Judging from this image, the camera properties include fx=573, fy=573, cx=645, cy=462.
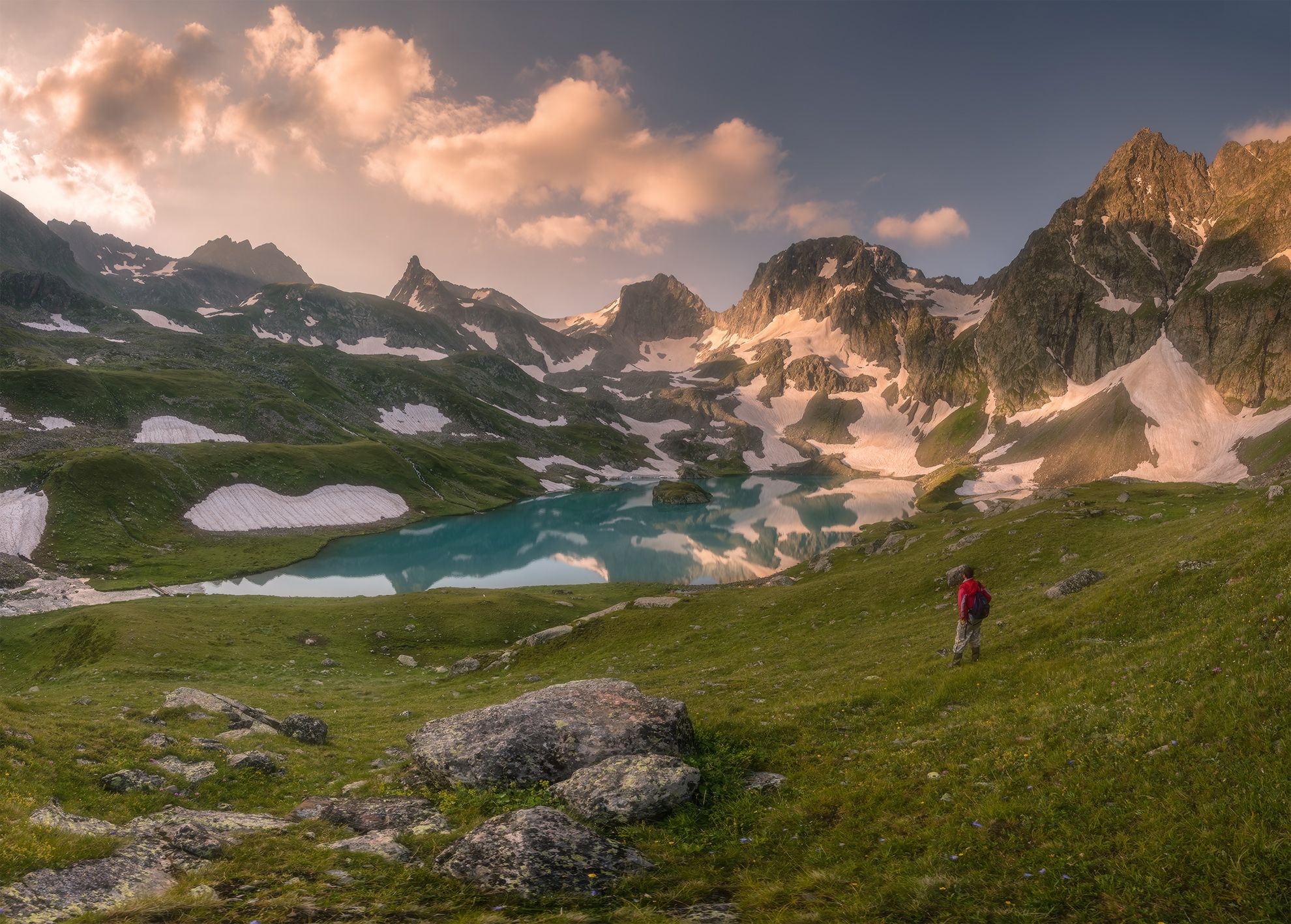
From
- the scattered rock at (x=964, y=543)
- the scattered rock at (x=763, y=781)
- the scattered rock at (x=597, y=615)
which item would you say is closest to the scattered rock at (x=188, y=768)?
the scattered rock at (x=763, y=781)

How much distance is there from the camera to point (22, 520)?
285 feet

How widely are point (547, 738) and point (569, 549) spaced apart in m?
105

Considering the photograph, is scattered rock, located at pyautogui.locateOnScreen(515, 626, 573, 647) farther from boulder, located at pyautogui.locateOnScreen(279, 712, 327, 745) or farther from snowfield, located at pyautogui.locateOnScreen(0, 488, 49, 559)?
snowfield, located at pyautogui.locateOnScreen(0, 488, 49, 559)

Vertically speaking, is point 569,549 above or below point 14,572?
below

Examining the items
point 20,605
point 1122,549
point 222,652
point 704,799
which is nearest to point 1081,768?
point 704,799

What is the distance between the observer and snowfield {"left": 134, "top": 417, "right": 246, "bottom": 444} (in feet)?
472

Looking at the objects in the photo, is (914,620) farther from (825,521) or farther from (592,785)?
(825,521)

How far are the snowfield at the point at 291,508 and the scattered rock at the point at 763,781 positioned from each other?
128 metres

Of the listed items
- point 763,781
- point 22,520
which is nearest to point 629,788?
point 763,781

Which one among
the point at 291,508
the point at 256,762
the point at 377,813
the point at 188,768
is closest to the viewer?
the point at 377,813

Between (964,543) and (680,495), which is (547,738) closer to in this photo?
(964,543)

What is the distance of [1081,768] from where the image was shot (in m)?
10.7

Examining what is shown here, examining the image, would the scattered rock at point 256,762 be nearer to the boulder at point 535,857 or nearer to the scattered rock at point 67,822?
the scattered rock at point 67,822

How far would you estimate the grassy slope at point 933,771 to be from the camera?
8141 millimetres
